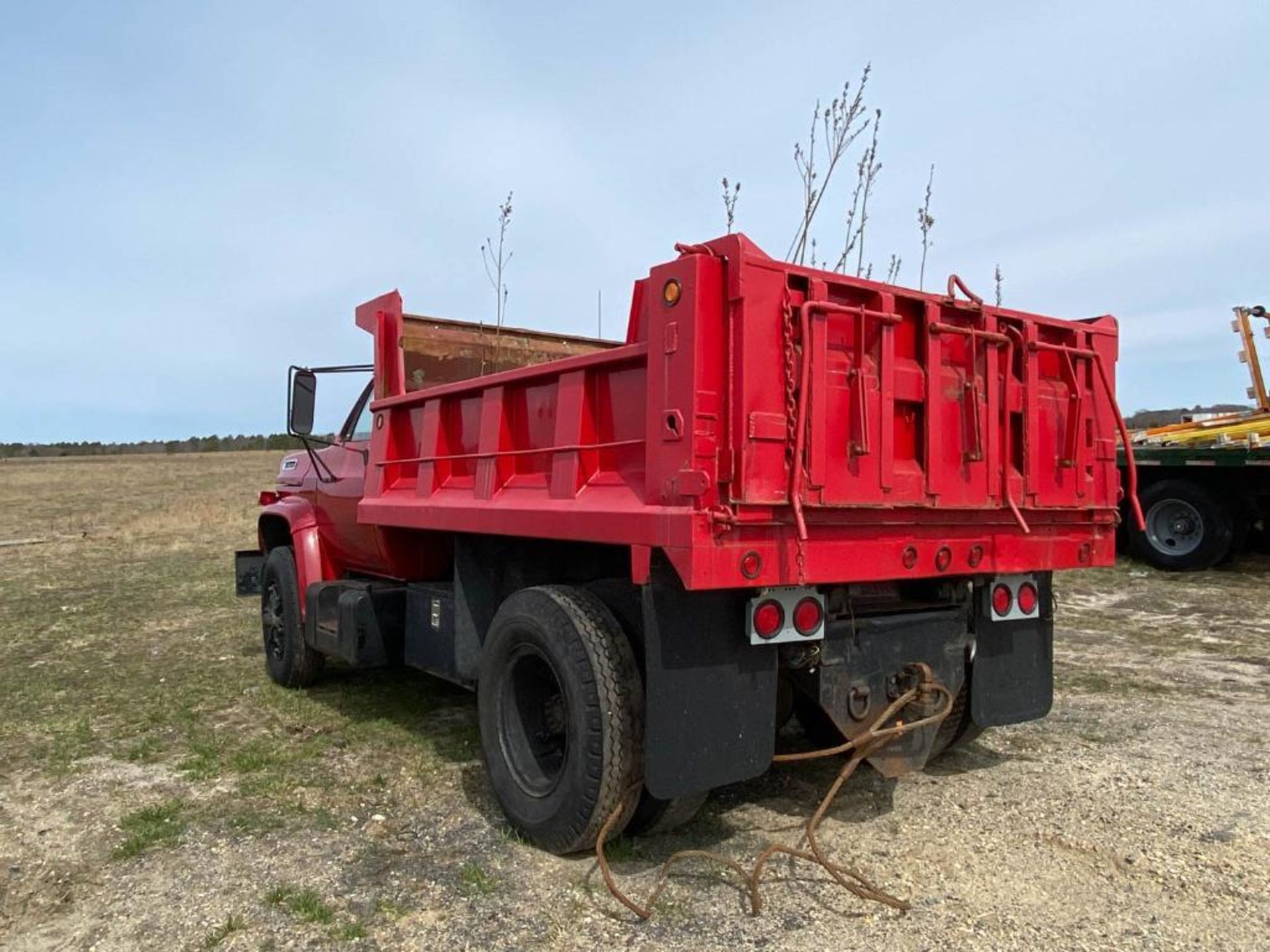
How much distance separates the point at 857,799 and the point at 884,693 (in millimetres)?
802

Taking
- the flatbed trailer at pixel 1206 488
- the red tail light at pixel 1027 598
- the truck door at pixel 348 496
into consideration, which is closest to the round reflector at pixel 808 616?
the red tail light at pixel 1027 598

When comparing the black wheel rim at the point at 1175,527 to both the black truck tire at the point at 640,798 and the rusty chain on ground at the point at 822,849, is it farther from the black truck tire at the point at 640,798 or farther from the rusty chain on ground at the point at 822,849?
the black truck tire at the point at 640,798

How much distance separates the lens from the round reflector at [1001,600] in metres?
4.09

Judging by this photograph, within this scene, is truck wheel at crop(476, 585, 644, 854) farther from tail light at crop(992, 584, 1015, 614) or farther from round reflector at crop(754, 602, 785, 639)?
tail light at crop(992, 584, 1015, 614)

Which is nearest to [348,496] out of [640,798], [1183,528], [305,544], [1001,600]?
[305,544]

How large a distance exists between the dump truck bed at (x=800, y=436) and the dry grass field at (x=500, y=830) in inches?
44.1

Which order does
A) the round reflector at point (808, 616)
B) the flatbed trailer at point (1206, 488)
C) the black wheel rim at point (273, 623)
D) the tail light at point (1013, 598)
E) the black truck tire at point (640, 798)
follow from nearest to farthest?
the round reflector at point (808, 616) < the black truck tire at point (640, 798) < the tail light at point (1013, 598) < the black wheel rim at point (273, 623) < the flatbed trailer at point (1206, 488)

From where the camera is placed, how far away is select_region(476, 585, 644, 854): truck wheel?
3.39 metres

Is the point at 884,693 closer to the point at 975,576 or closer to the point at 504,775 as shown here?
the point at 975,576

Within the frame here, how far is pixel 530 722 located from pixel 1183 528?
10.9 m

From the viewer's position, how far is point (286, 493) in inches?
275

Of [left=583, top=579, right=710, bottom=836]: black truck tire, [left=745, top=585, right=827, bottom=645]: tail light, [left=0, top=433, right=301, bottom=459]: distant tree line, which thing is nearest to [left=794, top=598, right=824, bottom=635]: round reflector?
[left=745, top=585, right=827, bottom=645]: tail light

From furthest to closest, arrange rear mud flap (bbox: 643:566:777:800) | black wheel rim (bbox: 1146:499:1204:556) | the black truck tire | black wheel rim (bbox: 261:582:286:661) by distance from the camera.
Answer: black wheel rim (bbox: 1146:499:1204:556) < black wheel rim (bbox: 261:582:286:661) < the black truck tire < rear mud flap (bbox: 643:566:777:800)

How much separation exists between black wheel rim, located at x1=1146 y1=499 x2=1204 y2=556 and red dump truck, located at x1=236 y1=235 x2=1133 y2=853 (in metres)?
8.93
